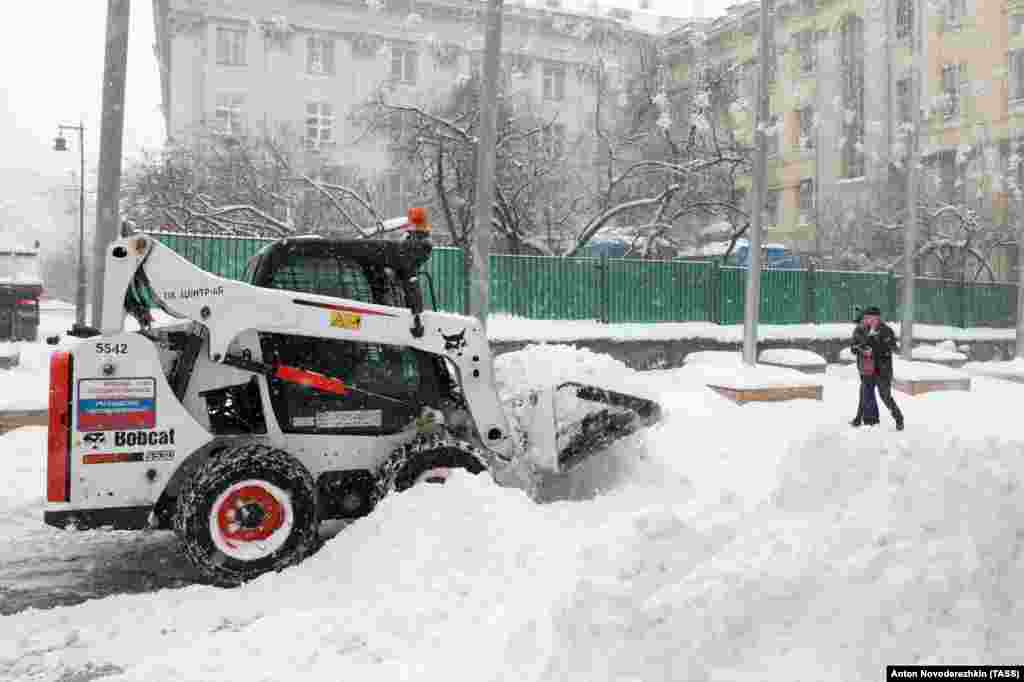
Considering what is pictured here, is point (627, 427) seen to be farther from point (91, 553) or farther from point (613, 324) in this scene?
point (613, 324)

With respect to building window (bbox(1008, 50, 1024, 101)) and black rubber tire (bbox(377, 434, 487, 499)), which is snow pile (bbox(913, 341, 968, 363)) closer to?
building window (bbox(1008, 50, 1024, 101))

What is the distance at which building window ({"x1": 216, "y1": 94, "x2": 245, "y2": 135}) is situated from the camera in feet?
78.9

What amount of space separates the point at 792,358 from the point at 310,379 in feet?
40.9

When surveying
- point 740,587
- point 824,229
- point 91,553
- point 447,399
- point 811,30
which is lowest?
point 91,553

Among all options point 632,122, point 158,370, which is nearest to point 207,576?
point 158,370

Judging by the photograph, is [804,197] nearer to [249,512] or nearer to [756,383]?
[756,383]

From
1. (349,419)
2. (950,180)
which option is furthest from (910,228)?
(349,419)

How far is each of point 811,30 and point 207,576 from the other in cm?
3057

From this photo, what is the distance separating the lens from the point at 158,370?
5531 millimetres

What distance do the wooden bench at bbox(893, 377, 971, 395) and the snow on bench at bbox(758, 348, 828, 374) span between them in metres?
1.40

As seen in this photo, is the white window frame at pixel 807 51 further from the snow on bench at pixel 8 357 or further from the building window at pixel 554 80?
the snow on bench at pixel 8 357

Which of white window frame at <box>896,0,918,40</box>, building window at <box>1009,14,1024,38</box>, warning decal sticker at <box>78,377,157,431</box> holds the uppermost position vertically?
building window at <box>1009,14,1024,38</box>

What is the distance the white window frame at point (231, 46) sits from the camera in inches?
1456

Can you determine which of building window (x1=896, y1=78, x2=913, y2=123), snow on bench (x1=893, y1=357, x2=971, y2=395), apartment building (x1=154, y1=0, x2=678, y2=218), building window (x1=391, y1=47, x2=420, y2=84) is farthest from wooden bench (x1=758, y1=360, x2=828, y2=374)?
building window (x1=391, y1=47, x2=420, y2=84)
